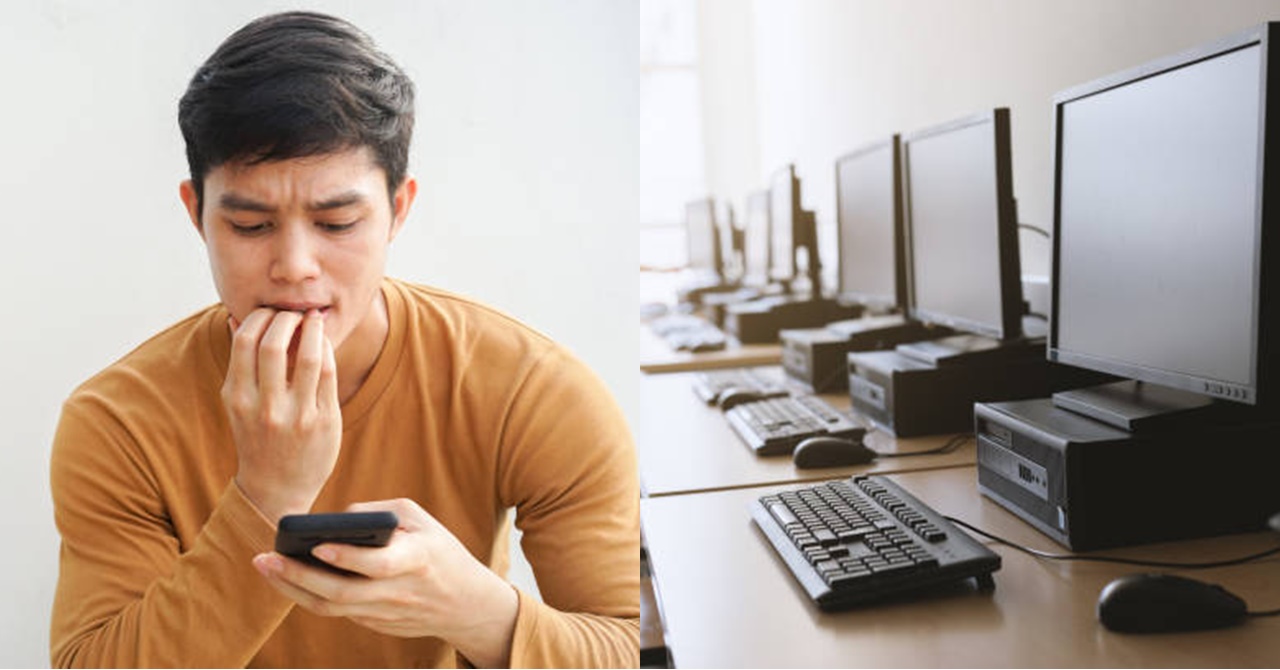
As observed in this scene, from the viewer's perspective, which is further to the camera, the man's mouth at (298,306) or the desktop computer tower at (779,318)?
the desktop computer tower at (779,318)

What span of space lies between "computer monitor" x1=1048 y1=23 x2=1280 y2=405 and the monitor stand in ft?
0.09

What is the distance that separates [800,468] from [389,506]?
778 mm

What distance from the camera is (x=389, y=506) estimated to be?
0.93 metres

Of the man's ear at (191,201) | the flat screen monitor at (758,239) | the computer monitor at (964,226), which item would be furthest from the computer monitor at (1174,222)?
the flat screen monitor at (758,239)

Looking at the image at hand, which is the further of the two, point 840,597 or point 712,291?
point 712,291

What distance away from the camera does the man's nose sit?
38.0 inches

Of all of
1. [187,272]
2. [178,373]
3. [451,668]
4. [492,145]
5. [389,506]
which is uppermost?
[492,145]

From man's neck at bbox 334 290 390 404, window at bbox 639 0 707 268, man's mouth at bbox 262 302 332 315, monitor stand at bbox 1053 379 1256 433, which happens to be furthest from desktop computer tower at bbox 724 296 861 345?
window at bbox 639 0 707 268

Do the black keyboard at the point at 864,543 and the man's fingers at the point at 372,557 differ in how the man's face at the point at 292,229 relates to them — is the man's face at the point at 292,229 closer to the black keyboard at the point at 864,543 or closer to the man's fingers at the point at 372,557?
the man's fingers at the point at 372,557

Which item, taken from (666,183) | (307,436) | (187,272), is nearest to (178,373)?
(187,272)

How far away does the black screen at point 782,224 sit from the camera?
3.00 meters

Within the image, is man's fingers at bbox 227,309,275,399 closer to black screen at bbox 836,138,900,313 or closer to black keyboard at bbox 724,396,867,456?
black keyboard at bbox 724,396,867,456

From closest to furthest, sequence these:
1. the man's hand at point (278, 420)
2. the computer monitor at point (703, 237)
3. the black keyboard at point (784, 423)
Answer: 1. the man's hand at point (278, 420)
2. the black keyboard at point (784, 423)
3. the computer monitor at point (703, 237)

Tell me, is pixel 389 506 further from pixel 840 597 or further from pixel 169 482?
pixel 840 597
